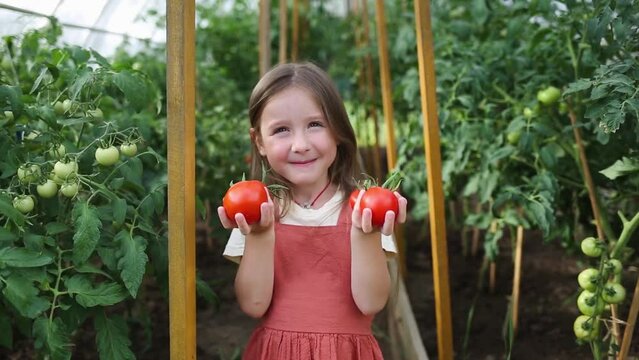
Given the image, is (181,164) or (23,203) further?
(23,203)

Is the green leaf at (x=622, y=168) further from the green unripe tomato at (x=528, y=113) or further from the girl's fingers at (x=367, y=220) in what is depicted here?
the girl's fingers at (x=367, y=220)

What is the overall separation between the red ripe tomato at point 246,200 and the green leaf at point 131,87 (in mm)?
503

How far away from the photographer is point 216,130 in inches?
125

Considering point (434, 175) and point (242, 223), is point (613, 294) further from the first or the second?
point (242, 223)

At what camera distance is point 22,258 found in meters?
1.47

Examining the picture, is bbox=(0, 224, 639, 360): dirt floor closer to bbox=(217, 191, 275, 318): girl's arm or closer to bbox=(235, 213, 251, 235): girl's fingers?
bbox=(217, 191, 275, 318): girl's arm

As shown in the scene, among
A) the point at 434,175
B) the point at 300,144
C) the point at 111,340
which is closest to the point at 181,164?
the point at 300,144

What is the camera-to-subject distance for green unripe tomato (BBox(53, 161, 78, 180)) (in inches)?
62.3

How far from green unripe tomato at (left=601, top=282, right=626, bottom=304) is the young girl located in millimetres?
627

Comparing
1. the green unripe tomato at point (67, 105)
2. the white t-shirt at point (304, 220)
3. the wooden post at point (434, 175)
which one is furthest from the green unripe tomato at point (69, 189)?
the wooden post at point (434, 175)

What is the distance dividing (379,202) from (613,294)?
83 centimetres

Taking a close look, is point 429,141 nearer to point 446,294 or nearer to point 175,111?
point 446,294

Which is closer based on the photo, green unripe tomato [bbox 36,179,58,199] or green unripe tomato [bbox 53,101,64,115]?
green unripe tomato [bbox 36,179,58,199]

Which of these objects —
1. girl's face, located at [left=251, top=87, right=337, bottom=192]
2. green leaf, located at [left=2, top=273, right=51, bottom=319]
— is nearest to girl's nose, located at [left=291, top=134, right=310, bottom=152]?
girl's face, located at [left=251, top=87, right=337, bottom=192]
